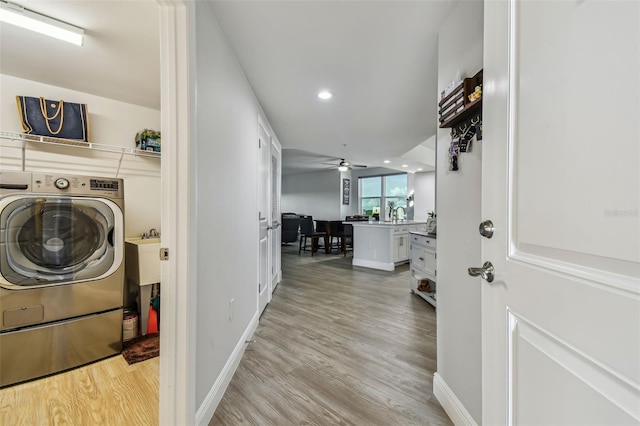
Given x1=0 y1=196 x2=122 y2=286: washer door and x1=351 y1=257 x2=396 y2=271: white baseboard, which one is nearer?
x1=0 y1=196 x2=122 y2=286: washer door

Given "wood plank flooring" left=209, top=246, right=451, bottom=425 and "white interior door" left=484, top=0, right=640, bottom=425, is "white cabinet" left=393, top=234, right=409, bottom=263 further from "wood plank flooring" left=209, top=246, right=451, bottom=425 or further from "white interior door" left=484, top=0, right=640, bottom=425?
"white interior door" left=484, top=0, right=640, bottom=425

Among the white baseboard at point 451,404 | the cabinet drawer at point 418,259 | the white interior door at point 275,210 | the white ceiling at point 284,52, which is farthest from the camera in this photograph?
the white interior door at point 275,210

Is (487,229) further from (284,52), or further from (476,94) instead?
(284,52)

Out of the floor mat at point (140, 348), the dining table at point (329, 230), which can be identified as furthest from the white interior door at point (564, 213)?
the dining table at point (329, 230)

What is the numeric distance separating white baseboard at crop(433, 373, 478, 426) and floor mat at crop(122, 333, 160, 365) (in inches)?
82.0

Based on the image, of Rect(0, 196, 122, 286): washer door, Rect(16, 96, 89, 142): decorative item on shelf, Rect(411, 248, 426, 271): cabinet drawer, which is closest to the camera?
Rect(0, 196, 122, 286): washer door

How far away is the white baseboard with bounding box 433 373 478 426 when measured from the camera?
1.19 meters

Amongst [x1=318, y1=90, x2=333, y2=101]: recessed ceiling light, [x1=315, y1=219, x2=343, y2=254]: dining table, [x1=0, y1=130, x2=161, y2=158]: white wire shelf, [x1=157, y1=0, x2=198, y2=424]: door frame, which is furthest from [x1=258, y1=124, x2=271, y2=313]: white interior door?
[x1=315, y1=219, x2=343, y2=254]: dining table

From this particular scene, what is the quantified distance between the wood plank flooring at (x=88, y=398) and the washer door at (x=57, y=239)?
2.14ft

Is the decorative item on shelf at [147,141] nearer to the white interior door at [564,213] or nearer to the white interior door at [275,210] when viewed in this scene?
the white interior door at [275,210]

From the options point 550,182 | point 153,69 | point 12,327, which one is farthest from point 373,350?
point 153,69

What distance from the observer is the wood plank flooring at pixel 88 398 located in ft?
4.46

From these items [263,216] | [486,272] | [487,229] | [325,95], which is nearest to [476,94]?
[487,229]

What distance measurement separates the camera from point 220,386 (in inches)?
57.2
